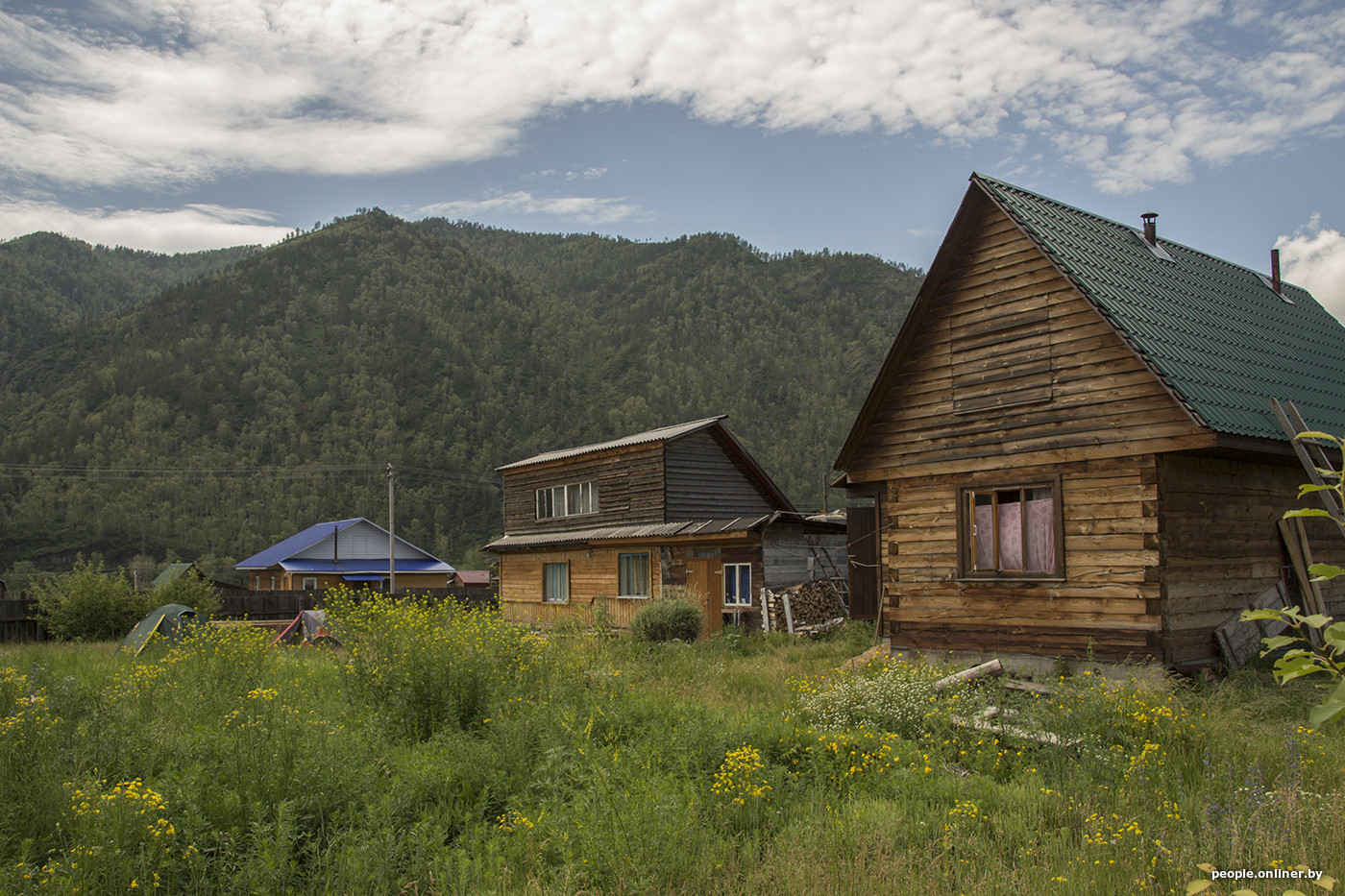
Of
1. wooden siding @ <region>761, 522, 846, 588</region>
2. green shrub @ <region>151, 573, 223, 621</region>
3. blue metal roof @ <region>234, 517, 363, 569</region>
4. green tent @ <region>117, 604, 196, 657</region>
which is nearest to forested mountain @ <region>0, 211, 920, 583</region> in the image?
blue metal roof @ <region>234, 517, 363, 569</region>

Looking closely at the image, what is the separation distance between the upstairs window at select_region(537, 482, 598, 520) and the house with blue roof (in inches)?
986

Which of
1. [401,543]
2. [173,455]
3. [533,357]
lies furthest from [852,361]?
[173,455]

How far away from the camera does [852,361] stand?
114 meters

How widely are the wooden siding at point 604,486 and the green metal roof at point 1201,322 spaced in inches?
696

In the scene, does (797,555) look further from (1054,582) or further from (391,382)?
(391,382)

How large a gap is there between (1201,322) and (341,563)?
56.4 meters

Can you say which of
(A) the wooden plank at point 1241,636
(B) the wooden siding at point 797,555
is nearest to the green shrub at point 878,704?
(A) the wooden plank at point 1241,636

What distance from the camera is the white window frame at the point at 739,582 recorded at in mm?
26906

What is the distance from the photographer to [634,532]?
2973 cm

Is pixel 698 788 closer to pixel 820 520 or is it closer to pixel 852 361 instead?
pixel 820 520

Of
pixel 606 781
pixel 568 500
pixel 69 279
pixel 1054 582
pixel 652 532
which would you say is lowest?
pixel 606 781

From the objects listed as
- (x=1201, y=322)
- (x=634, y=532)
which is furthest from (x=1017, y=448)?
(x=634, y=532)

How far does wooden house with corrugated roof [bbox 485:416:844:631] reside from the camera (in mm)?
27234

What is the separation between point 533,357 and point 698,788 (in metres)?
120
